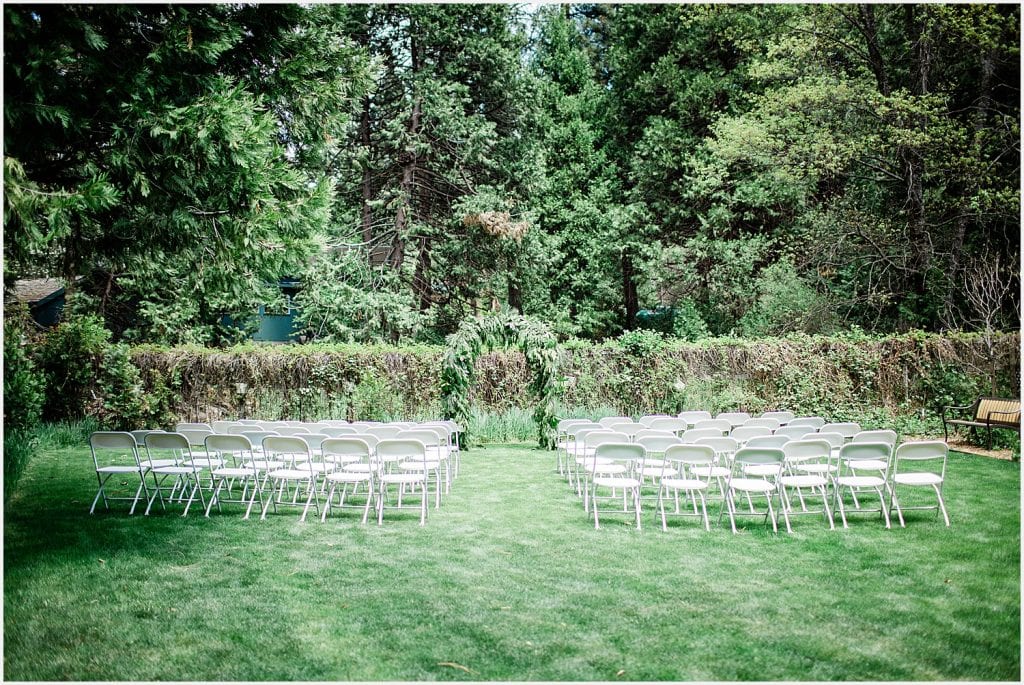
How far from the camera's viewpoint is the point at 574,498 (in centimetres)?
906

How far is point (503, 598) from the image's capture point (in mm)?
5316

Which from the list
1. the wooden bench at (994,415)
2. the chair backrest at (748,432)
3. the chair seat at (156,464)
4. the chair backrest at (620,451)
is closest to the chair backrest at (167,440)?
the chair seat at (156,464)

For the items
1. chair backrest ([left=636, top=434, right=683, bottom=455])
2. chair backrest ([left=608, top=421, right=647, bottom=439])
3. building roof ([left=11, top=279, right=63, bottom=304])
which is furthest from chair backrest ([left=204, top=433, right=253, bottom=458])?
building roof ([left=11, top=279, right=63, bottom=304])

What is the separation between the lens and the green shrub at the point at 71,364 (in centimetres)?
1479

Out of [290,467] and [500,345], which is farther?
[500,345]

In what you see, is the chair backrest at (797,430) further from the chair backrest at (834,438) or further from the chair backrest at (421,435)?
the chair backrest at (421,435)

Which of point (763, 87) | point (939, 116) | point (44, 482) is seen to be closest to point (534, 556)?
point (44, 482)

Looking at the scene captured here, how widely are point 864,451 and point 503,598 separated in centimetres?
408

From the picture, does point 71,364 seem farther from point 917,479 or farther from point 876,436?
point 917,479

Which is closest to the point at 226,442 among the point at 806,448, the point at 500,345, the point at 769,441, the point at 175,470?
the point at 175,470

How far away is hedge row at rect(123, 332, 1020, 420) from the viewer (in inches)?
614

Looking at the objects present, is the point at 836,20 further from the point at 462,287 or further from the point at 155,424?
the point at 155,424

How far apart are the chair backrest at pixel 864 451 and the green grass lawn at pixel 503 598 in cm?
73

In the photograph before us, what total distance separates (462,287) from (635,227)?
247 inches
